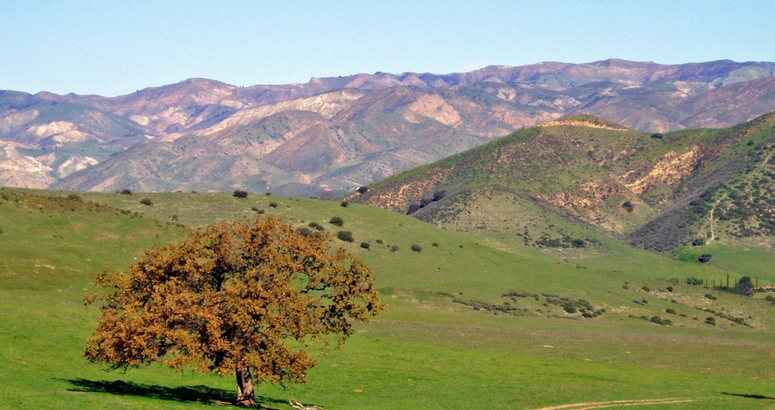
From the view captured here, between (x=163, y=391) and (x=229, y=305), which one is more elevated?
(x=229, y=305)

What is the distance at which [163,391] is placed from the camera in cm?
4175

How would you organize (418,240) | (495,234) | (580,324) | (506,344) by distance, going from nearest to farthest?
(506,344) → (580,324) → (418,240) → (495,234)

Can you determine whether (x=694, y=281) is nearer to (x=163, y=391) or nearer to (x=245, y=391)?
(x=163, y=391)

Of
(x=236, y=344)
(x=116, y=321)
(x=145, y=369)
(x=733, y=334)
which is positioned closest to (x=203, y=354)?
(x=236, y=344)

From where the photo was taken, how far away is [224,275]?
39.0m

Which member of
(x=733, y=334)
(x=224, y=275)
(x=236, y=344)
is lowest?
(x=733, y=334)

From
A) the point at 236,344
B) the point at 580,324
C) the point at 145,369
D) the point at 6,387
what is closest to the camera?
the point at 6,387

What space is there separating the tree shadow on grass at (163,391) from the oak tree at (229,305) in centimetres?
170

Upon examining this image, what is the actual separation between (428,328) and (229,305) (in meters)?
42.7

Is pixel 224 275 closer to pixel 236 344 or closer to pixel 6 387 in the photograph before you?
→ pixel 236 344

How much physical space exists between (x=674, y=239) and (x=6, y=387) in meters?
177

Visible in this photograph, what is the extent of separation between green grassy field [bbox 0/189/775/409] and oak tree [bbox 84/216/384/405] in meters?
2.37

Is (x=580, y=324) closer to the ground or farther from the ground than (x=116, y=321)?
closer to the ground

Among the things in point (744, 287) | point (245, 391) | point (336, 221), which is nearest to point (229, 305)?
point (245, 391)
